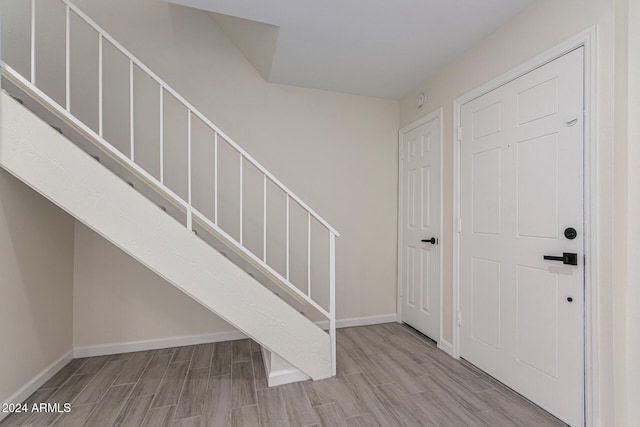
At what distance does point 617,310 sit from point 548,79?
1.31 m

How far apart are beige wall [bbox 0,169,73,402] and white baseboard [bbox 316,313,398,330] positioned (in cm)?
215

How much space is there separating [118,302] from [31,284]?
0.65 m

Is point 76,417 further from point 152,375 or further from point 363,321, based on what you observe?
point 363,321

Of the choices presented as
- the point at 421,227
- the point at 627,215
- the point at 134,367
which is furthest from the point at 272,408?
the point at 627,215

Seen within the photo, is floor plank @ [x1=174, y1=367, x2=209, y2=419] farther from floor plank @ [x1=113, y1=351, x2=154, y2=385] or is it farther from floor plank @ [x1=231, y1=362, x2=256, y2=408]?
floor plank @ [x1=113, y1=351, x2=154, y2=385]

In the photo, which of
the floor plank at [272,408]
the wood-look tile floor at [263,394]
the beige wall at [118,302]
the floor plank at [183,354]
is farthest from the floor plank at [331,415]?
the beige wall at [118,302]

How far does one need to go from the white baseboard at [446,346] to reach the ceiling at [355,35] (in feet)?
7.96

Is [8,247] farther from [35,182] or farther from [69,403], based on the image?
[69,403]

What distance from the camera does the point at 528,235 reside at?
1805 millimetres

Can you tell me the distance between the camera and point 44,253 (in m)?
1.98

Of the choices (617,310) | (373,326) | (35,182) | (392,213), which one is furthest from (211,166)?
(617,310)

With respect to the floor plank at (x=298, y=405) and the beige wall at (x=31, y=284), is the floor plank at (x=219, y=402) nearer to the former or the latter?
the floor plank at (x=298, y=405)

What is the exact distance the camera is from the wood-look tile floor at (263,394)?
1.61 meters

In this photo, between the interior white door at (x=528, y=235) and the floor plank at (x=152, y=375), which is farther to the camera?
the floor plank at (x=152, y=375)
